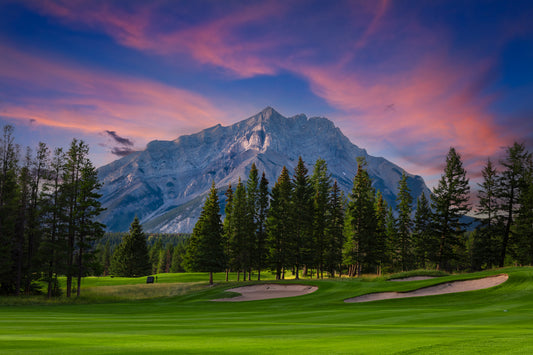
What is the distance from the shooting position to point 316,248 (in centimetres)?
5916

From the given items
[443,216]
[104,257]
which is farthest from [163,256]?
[443,216]

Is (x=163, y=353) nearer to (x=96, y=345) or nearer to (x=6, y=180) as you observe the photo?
Result: (x=96, y=345)

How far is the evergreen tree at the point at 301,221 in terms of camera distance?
183 feet

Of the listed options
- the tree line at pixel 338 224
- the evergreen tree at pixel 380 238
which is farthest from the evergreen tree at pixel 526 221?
the evergreen tree at pixel 380 238

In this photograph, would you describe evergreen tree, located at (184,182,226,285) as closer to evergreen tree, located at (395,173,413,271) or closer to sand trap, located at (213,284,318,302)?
sand trap, located at (213,284,318,302)

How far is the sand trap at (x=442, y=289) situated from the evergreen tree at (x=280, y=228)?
27.5 meters

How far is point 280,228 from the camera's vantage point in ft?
183

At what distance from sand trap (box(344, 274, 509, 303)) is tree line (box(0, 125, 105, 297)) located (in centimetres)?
2977

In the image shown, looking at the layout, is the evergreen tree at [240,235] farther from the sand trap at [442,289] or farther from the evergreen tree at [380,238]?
the sand trap at [442,289]

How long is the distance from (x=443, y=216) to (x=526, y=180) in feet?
40.3

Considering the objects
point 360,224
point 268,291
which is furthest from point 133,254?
point 360,224

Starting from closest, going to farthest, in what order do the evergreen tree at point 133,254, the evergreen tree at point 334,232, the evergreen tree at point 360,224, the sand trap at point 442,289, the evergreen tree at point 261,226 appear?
the sand trap at point 442,289, the evergreen tree at point 360,224, the evergreen tree at point 261,226, the evergreen tree at point 334,232, the evergreen tree at point 133,254

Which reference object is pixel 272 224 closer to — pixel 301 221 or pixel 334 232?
pixel 301 221

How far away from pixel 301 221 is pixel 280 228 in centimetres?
393
